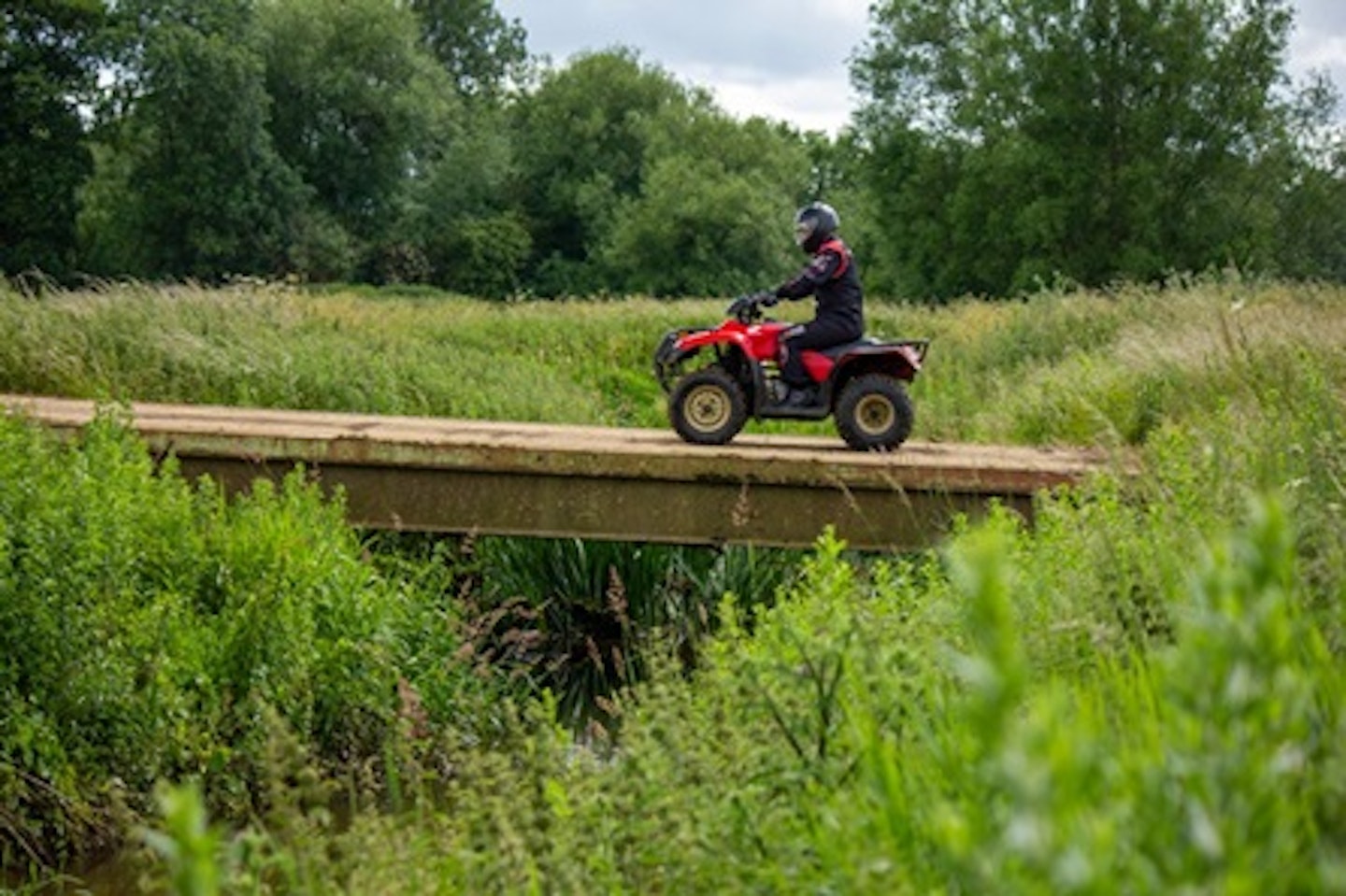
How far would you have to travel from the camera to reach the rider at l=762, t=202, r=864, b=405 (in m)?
10.6

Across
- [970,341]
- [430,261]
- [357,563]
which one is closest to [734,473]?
[357,563]

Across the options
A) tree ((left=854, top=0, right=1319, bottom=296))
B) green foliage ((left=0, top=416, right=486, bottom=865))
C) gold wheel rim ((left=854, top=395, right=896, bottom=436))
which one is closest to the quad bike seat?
gold wheel rim ((left=854, top=395, right=896, bottom=436))

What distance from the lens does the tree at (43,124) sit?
4566 centimetres

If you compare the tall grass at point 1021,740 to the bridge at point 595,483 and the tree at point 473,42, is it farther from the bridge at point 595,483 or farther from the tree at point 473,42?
the tree at point 473,42

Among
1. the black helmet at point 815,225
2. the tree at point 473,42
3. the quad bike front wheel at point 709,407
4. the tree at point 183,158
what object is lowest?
the quad bike front wheel at point 709,407

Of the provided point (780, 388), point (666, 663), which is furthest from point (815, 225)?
point (666, 663)

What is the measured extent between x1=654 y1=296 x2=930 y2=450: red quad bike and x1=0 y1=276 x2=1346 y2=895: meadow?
28.7 inches

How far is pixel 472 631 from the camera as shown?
8.28 m

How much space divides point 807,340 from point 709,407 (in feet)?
2.19

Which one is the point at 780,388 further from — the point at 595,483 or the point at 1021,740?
the point at 1021,740

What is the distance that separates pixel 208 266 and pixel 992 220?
2029 cm

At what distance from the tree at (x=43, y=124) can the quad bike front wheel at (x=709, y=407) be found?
125ft

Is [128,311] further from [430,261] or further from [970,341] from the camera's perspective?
[430,261]

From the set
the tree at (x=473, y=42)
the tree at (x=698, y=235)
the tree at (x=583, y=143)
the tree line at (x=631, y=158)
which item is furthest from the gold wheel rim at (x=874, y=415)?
the tree at (x=473, y=42)
